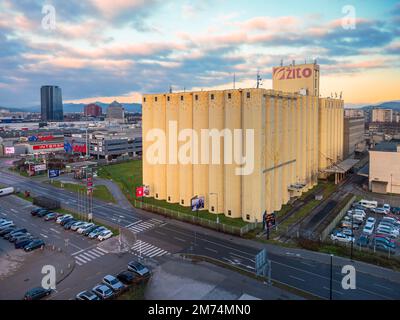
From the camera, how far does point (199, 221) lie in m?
38.2

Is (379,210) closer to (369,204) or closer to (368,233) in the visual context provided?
(369,204)

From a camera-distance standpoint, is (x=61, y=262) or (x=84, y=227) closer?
(x=61, y=262)

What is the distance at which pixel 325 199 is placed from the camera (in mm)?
48719

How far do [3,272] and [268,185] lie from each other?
97.4 feet

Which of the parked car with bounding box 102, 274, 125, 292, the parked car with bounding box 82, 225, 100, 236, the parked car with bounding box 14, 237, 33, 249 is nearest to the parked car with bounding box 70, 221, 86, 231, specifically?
the parked car with bounding box 82, 225, 100, 236

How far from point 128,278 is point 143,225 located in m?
13.4

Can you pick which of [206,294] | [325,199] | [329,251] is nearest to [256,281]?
[206,294]

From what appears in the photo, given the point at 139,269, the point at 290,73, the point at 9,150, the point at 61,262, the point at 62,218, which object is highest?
the point at 290,73

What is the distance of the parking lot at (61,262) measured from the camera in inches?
981

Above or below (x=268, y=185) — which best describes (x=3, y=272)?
below

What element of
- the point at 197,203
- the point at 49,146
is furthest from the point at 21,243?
the point at 49,146

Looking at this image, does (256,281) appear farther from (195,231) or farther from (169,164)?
(169,164)

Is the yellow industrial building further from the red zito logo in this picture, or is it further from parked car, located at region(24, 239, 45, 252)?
parked car, located at region(24, 239, 45, 252)

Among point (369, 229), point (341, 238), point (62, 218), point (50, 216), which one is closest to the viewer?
point (341, 238)
